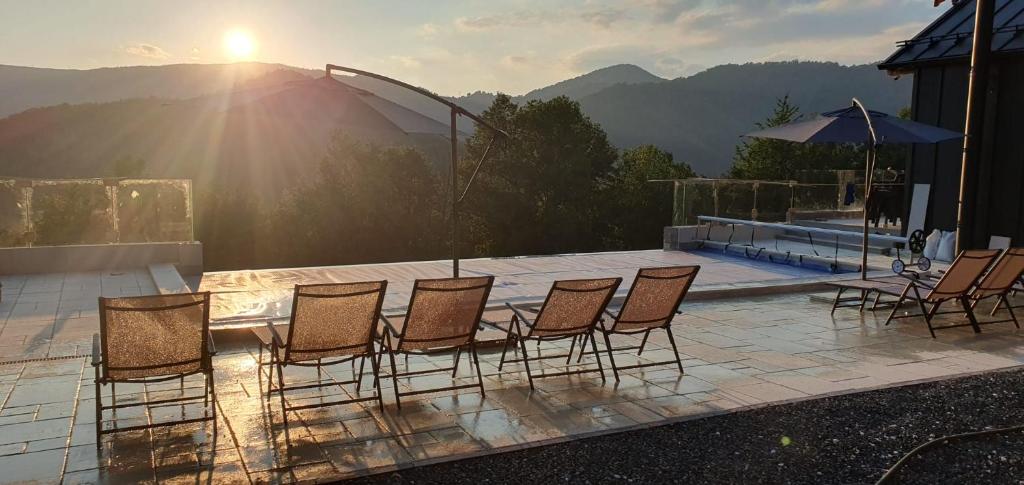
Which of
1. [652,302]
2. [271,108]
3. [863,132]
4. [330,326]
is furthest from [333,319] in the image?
[863,132]

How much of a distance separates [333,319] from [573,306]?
1.62 m

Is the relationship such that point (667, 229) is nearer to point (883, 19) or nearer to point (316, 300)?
point (883, 19)

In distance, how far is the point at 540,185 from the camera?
4181cm

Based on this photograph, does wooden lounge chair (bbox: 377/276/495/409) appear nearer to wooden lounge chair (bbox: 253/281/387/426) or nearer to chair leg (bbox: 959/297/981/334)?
wooden lounge chair (bbox: 253/281/387/426)

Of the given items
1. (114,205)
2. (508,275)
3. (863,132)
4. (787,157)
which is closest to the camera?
(863,132)

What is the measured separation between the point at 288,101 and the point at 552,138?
117ft

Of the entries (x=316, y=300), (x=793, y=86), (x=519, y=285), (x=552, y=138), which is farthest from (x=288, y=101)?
(x=793, y=86)

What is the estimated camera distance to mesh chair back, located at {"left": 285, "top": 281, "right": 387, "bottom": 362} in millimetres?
4289

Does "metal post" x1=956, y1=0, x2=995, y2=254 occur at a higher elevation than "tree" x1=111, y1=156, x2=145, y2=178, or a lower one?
higher

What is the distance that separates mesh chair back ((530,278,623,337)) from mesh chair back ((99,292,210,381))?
2078 millimetres

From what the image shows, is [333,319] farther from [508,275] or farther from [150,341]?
[508,275]

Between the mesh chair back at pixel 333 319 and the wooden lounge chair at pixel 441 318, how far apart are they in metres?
0.22

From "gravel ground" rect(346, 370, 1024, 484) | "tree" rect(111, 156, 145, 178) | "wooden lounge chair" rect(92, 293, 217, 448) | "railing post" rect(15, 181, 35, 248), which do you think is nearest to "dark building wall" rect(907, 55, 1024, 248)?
"gravel ground" rect(346, 370, 1024, 484)

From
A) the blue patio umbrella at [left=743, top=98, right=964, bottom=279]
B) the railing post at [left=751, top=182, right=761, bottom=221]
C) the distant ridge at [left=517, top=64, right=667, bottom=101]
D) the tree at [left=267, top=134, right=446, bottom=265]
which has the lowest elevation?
the tree at [left=267, top=134, right=446, bottom=265]
